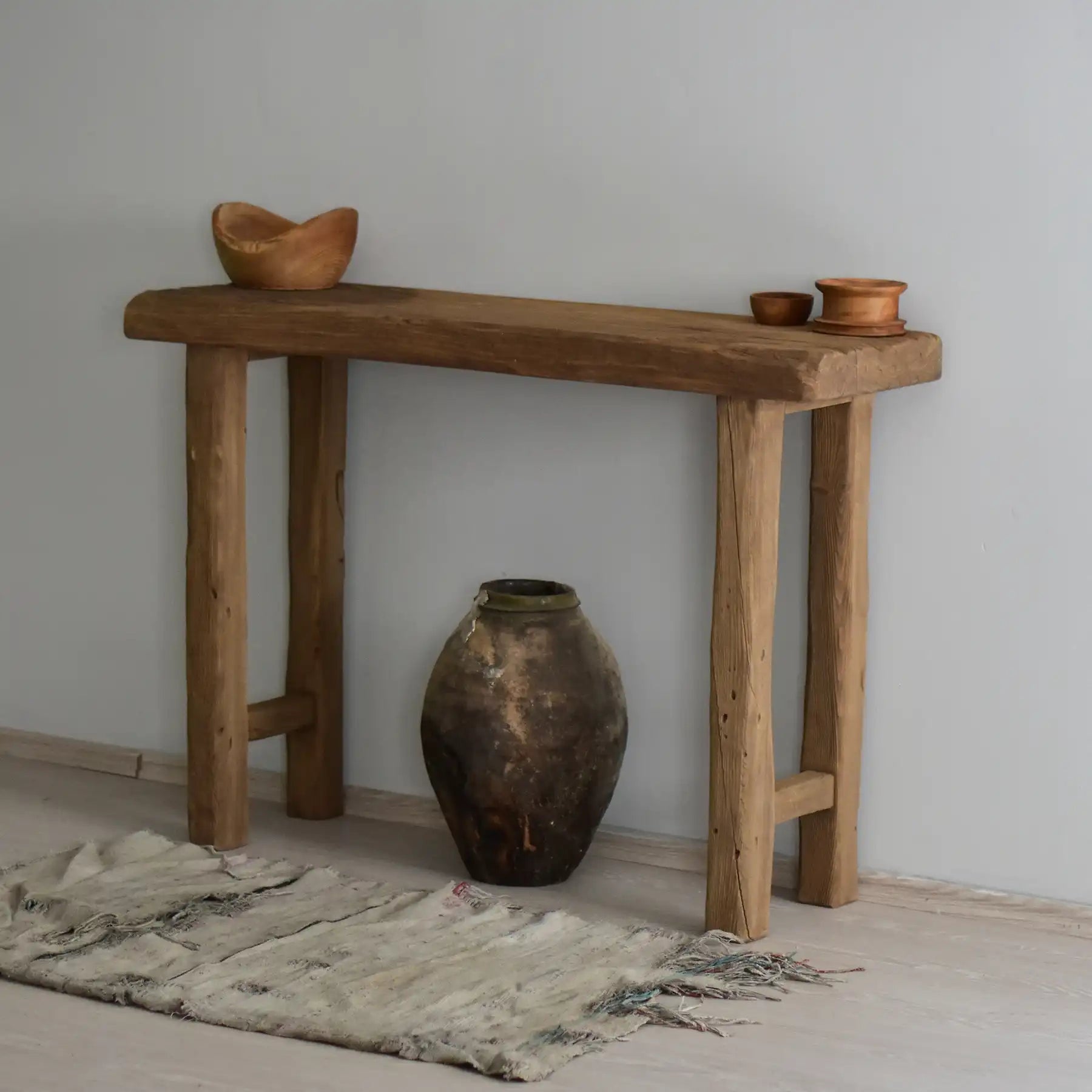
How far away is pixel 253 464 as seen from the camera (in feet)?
12.5

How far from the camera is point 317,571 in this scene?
367 centimetres

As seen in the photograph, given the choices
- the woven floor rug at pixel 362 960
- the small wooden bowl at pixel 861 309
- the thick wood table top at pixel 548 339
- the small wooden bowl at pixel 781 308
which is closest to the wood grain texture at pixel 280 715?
the woven floor rug at pixel 362 960

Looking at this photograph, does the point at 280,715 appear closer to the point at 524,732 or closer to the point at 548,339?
the point at 524,732

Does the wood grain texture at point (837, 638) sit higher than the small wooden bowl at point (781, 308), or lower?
lower

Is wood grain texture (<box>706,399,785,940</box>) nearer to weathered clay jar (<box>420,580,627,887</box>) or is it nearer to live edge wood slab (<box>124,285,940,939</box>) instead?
live edge wood slab (<box>124,285,940,939</box>)

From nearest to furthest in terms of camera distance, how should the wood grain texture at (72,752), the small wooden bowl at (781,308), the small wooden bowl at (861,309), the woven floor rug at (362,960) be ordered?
the woven floor rug at (362,960), the small wooden bowl at (861,309), the small wooden bowl at (781,308), the wood grain texture at (72,752)

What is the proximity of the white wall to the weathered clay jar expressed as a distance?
243 millimetres

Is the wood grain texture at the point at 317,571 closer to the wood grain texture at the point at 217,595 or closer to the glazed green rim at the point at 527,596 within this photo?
the wood grain texture at the point at 217,595

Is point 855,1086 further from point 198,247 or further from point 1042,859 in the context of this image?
point 198,247

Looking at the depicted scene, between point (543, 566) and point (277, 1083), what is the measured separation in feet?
4.34

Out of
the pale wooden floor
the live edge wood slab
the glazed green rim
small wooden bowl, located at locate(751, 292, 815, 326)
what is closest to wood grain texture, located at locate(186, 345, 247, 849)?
the live edge wood slab

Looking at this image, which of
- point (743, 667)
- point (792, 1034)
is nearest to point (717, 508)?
point (743, 667)

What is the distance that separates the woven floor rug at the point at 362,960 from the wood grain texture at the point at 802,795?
235 mm

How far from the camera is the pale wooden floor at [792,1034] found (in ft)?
8.28
